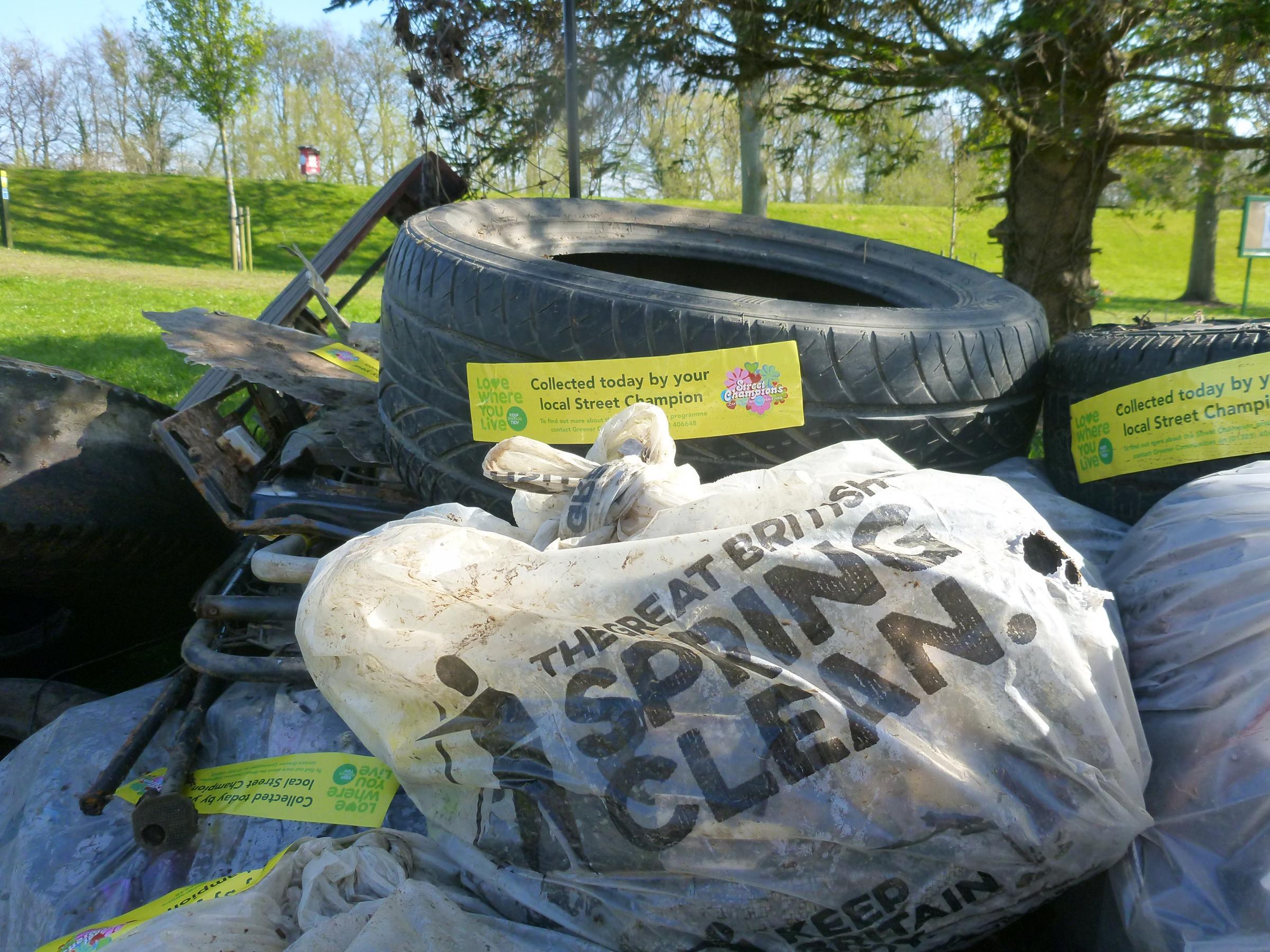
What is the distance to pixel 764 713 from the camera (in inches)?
37.1

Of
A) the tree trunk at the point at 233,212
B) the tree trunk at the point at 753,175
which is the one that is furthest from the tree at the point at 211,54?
the tree trunk at the point at 753,175

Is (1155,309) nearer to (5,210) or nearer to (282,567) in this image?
(282,567)

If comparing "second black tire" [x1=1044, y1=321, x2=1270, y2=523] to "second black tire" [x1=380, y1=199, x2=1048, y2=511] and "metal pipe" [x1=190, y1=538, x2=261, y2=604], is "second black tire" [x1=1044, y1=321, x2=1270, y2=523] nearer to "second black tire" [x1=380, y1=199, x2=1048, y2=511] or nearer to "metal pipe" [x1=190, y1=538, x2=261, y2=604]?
"second black tire" [x1=380, y1=199, x2=1048, y2=511]

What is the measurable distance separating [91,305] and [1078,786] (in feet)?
29.1

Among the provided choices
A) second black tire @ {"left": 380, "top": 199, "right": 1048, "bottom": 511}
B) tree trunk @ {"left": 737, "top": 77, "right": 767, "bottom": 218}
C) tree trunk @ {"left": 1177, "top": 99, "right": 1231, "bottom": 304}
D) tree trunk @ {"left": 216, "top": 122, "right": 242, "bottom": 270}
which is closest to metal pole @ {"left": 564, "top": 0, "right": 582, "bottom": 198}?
second black tire @ {"left": 380, "top": 199, "right": 1048, "bottom": 511}

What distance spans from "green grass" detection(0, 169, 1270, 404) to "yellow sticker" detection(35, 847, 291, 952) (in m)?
3.48

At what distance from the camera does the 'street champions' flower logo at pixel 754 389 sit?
156 centimetres

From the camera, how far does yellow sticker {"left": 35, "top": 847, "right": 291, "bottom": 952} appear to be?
1.13 metres

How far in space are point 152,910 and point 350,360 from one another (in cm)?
157

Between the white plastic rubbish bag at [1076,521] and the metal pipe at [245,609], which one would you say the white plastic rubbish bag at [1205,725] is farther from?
the metal pipe at [245,609]

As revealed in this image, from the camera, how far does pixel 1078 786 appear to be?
94 centimetres

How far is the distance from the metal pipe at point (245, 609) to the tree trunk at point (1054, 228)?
3.71 meters

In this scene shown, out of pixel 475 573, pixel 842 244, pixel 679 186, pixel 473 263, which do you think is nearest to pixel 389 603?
pixel 475 573

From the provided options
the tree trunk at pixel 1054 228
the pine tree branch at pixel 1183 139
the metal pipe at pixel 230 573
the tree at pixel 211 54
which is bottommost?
the metal pipe at pixel 230 573
